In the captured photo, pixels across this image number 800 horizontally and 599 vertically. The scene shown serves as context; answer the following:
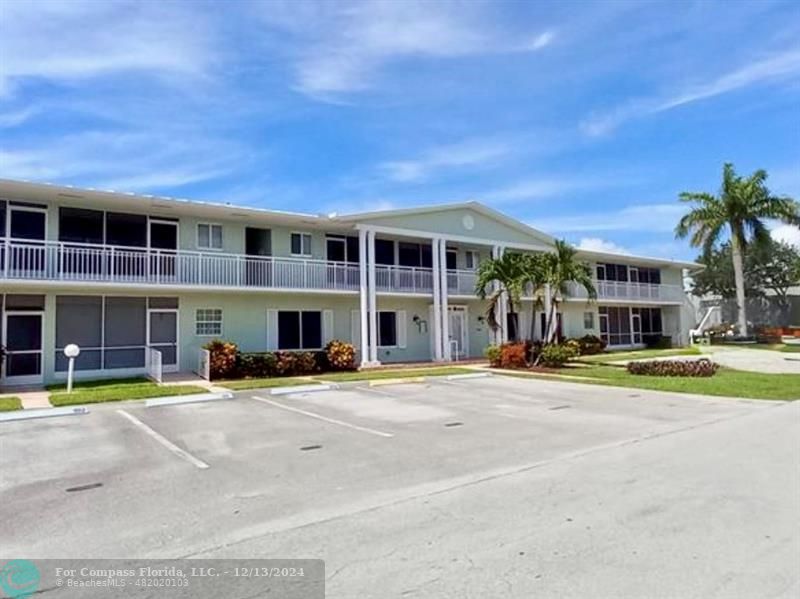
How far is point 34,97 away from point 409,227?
1519 centimetres

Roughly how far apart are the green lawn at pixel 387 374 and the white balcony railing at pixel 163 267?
13.1 ft

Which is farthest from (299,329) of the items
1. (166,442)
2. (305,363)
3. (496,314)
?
(166,442)

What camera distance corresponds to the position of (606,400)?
14.0m

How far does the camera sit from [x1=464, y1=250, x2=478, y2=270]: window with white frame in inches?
1156

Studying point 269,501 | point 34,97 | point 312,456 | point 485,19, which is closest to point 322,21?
point 485,19

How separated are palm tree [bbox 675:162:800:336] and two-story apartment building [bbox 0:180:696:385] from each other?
1483cm

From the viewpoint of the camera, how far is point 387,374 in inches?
785

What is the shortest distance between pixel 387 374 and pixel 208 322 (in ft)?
22.4

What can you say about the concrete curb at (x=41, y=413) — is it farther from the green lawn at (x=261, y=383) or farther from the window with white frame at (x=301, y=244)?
the window with white frame at (x=301, y=244)

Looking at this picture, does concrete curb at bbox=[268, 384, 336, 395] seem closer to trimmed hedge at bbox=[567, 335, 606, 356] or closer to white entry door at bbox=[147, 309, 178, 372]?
white entry door at bbox=[147, 309, 178, 372]

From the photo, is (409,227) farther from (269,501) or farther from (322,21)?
(269,501)

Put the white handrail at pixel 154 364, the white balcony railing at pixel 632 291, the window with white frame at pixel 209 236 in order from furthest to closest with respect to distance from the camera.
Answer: the white balcony railing at pixel 632 291 < the window with white frame at pixel 209 236 < the white handrail at pixel 154 364

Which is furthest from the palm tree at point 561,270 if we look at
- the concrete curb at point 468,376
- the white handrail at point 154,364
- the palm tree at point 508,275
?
the white handrail at point 154,364

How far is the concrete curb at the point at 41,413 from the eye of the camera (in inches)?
455
